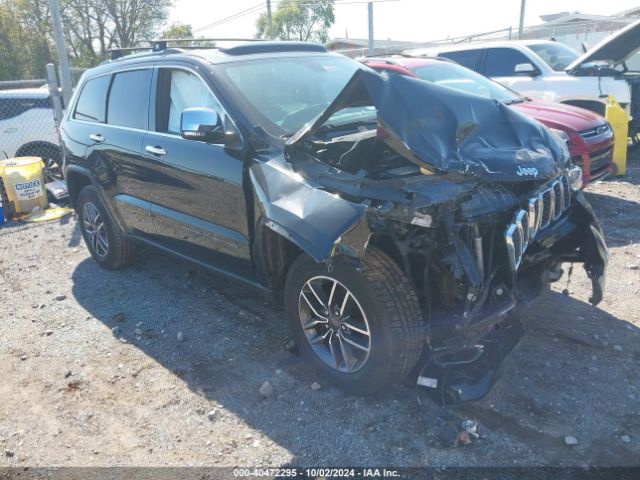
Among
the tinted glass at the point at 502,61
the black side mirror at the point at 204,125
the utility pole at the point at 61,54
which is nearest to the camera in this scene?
the black side mirror at the point at 204,125

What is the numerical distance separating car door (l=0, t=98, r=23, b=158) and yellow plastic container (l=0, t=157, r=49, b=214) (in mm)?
1351

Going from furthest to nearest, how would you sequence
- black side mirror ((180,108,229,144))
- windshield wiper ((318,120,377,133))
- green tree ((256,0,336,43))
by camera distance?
green tree ((256,0,336,43))
windshield wiper ((318,120,377,133))
black side mirror ((180,108,229,144))

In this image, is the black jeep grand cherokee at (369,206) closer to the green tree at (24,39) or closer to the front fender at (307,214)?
the front fender at (307,214)

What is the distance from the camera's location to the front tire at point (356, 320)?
9.40 ft

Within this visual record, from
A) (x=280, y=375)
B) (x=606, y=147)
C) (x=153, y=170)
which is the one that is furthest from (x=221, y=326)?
(x=606, y=147)

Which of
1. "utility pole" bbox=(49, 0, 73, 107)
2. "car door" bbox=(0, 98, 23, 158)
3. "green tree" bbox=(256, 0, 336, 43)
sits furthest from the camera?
"green tree" bbox=(256, 0, 336, 43)

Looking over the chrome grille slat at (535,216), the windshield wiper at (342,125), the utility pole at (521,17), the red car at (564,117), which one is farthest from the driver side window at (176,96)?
the utility pole at (521,17)

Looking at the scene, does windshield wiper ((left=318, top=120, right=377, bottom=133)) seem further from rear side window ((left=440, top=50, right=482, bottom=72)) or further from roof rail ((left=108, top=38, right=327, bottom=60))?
rear side window ((left=440, top=50, right=482, bottom=72))

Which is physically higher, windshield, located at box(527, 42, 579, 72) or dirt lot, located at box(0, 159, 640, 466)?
windshield, located at box(527, 42, 579, 72)

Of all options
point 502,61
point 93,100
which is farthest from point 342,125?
point 502,61

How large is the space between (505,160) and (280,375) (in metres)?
1.89

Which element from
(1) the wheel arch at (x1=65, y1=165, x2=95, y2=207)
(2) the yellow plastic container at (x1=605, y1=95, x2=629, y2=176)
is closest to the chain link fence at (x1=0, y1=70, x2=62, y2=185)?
(1) the wheel arch at (x1=65, y1=165, x2=95, y2=207)

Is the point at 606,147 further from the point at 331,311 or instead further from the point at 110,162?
the point at 110,162

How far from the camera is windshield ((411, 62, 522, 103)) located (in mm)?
6926
